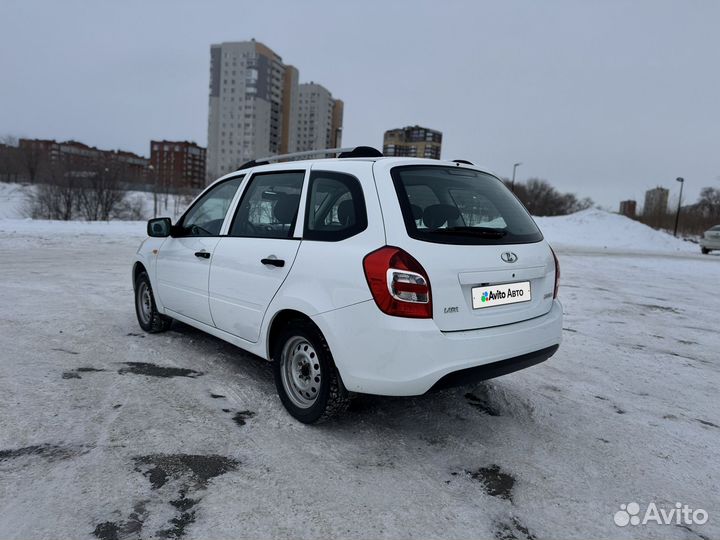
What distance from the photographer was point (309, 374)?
3.45 meters

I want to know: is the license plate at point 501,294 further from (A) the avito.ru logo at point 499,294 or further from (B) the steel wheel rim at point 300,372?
(B) the steel wheel rim at point 300,372

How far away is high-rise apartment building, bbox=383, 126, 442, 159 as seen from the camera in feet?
248

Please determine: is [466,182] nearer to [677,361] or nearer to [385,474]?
[385,474]

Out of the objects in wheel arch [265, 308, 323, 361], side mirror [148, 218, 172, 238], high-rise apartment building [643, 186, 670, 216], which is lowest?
wheel arch [265, 308, 323, 361]

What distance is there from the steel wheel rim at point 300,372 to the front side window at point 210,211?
54.9 inches

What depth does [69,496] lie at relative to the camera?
250cm

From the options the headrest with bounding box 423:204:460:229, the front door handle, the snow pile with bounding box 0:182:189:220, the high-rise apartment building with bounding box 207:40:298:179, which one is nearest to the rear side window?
the front door handle

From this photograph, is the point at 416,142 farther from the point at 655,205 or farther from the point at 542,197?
the point at 655,205

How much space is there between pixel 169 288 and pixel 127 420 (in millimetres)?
1824

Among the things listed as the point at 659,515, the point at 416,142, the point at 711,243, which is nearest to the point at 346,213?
the point at 659,515

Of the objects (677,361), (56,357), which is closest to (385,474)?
(56,357)

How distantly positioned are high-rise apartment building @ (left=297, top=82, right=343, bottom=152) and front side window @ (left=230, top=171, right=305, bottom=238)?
323 feet

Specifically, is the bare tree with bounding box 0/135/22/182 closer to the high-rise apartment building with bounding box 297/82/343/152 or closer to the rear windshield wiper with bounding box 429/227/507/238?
the high-rise apartment building with bounding box 297/82/343/152

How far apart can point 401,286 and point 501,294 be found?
0.76 metres
